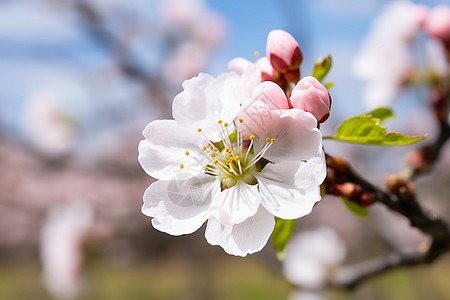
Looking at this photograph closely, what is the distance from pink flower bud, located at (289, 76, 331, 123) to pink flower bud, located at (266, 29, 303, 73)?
97 millimetres

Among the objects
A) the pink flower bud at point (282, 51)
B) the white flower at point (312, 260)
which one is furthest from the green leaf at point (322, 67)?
the white flower at point (312, 260)

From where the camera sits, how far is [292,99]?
63 centimetres

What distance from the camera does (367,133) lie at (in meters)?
0.70

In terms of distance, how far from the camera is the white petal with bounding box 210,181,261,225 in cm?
62

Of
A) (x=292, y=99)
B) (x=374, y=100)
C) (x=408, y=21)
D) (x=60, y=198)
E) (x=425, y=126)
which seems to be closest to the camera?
(x=292, y=99)

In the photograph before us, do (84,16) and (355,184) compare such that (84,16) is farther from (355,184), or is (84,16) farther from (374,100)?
(355,184)

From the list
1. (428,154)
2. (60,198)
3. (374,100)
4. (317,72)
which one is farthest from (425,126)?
(60,198)

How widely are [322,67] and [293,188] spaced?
0.26 m

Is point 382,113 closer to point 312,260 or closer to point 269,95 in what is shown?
point 269,95

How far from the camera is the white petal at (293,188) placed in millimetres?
602

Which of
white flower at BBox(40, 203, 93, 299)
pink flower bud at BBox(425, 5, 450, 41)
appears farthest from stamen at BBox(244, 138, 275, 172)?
white flower at BBox(40, 203, 93, 299)

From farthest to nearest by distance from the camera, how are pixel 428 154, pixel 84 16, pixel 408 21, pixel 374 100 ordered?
pixel 84 16 < pixel 374 100 < pixel 408 21 < pixel 428 154

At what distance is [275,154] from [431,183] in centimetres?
317

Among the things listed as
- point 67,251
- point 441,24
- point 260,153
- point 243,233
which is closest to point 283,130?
point 260,153
